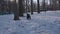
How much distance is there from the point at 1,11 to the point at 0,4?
76.7 inches

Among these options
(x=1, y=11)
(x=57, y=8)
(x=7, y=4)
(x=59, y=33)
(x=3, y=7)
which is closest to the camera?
(x=59, y=33)

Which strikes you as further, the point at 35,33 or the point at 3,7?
the point at 3,7

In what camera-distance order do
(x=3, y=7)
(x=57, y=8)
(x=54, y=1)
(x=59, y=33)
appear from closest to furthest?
(x=59, y=33)
(x=3, y=7)
(x=57, y=8)
(x=54, y=1)

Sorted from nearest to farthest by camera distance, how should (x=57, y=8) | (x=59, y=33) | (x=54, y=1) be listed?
(x=59, y=33) < (x=57, y=8) < (x=54, y=1)

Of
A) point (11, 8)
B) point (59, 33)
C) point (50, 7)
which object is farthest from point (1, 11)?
point (59, 33)

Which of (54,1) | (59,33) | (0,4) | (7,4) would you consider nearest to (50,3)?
(54,1)

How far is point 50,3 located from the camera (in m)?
40.3

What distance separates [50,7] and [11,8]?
13.7m

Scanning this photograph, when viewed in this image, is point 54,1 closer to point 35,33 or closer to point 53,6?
point 53,6

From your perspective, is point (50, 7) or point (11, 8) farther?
point (50, 7)

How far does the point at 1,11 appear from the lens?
23969mm

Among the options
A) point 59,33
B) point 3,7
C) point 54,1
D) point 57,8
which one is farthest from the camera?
point 54,1

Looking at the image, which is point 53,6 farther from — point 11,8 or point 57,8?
point 11,8

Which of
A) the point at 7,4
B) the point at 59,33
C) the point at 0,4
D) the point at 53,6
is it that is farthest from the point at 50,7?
the point at 59,33
